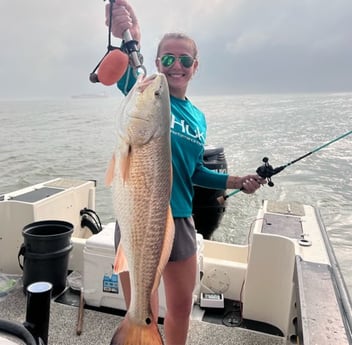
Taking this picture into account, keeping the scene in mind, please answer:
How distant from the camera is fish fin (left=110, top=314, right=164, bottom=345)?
58.4 inches

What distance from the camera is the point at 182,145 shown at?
1.91 meters

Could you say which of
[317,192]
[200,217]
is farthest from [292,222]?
[317,192]

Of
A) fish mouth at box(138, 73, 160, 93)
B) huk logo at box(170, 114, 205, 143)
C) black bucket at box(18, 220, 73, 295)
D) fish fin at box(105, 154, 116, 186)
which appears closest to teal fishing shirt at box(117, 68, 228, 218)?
huk logo at box(170, 114, 205, 143)

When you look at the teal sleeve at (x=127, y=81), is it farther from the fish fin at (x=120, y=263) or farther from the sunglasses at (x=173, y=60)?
the fish fin at (x=120, y=263)

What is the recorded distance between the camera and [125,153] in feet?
4.46

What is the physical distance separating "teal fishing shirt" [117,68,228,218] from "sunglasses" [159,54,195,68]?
172mm

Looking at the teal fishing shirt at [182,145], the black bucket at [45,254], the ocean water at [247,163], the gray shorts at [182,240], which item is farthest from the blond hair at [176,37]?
the ocean water at [247,163]

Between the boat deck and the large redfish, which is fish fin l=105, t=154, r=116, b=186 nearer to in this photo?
the large redfish

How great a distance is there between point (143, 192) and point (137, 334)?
1.85ft

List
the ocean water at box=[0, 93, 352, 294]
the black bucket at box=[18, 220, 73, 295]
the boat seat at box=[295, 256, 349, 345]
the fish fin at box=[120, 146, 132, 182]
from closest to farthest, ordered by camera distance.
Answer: the fish fin at box=[120, 146, 132, 182] → the boat seat at box=[295, 256, 349, 345] → the black bucket at box=[18, 220, 73, 295] → the ocean water at box=[0, 93, 352, 294]

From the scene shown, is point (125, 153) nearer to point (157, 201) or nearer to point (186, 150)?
point (157, 201)

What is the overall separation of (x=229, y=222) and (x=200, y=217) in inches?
77.6

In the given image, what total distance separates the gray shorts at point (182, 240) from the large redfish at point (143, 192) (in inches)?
16.8

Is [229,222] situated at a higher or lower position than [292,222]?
lower
